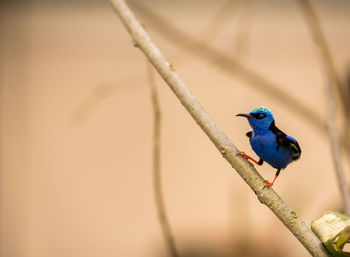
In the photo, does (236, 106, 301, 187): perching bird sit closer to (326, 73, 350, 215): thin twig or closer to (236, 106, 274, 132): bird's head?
(236, 106, 274, 132): bird's head

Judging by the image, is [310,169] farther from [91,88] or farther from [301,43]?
[91,88]

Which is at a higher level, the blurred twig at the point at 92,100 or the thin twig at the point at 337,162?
the blurred twig at the point at 92,100

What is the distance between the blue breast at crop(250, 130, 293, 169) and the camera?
361mm

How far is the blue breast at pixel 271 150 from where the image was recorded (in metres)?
0.36

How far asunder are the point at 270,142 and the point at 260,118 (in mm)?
27

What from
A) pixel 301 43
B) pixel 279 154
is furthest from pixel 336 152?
pixel 301 43

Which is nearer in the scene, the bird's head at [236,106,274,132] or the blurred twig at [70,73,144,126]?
the bird's head at [236,106,274,132]

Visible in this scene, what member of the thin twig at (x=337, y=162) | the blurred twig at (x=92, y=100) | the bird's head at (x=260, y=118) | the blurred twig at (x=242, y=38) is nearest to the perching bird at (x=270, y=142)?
→ the bird's head at (x=260, y=118)

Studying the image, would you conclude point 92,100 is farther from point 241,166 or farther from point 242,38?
point 241,166

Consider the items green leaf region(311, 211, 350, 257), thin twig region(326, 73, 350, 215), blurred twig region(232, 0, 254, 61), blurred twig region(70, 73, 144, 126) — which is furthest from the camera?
blurred twig region(70, 73, 144, 126)

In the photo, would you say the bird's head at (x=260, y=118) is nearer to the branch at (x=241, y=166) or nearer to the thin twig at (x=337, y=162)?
the branch at (x=241, y=166)

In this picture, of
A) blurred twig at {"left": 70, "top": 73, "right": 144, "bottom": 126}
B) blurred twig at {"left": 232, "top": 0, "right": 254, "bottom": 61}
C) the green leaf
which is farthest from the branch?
blurred twig at {"left": 70, "top": 73, "right": 144, "bottom": 126}

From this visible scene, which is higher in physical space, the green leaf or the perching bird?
the perching bird

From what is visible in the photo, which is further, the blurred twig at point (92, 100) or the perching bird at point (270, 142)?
the blurred twig at point (92, 100)
